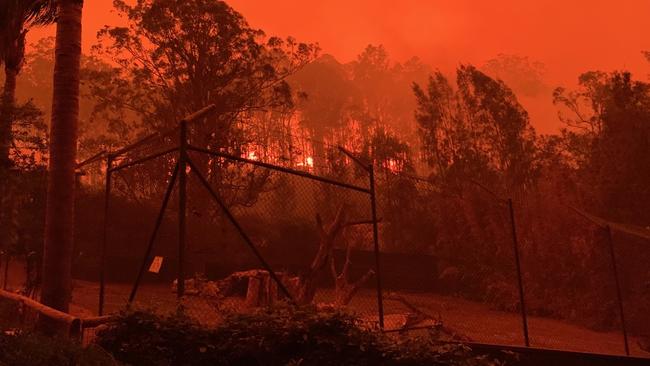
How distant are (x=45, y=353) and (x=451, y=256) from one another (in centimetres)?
1988

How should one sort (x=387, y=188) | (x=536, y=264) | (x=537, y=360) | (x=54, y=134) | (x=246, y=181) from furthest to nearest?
(x=387, y=188), (x=246, y=181), (x=536, y=264), (x=54, y=134), (x=537, y=360)

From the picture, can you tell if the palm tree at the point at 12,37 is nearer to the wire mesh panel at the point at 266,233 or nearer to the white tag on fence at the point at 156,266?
the white tag on fence at the point at 156,266

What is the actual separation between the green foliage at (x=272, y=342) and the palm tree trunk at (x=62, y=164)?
136 cm

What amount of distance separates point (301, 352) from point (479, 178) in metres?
22.9

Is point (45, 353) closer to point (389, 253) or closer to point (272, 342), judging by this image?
point (272, 342)

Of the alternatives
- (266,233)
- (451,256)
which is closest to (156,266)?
(266,233)

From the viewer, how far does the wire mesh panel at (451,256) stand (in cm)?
1772

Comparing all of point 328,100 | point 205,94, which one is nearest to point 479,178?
point 205,94

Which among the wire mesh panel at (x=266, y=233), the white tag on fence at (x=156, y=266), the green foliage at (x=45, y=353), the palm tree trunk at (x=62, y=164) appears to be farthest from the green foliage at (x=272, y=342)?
the wire mesh panel at (x=266, y=233)

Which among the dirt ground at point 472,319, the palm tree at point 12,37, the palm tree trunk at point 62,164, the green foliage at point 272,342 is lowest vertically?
the dirt ground at point 472,319

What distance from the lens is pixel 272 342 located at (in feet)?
12.1

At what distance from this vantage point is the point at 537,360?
4051 mm

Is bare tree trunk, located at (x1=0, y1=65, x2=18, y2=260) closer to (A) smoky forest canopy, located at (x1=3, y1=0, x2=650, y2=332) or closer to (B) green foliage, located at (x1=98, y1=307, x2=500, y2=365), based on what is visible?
(A) smoky forest canopy, located at (x1=3, y1=0, x2=650, y2=332)

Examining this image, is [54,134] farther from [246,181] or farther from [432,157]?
[432,157]
